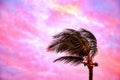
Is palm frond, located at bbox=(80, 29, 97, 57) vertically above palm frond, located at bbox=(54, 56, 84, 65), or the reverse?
palm frond, located at bbox=(80, 29, 97, 57)

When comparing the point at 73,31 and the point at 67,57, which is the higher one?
the point at 73,31

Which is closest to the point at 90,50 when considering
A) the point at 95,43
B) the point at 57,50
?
the point at 95,43

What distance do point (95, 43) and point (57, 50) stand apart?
199 cm

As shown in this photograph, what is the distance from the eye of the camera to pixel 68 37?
50.8 ft

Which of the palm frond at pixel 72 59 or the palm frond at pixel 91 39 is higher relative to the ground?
the palm frond at pixel 91 39

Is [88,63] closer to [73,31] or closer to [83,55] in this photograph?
[83,55]

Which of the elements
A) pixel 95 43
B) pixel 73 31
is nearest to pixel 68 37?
pixel 73 31

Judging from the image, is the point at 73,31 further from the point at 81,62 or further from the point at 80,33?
the point at 81,62

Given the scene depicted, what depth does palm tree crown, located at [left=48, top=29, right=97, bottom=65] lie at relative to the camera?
15.3m

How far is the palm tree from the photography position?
15258mm

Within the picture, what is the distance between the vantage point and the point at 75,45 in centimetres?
1553

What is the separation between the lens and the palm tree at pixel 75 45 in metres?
15.3

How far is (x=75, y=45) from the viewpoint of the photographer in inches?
611

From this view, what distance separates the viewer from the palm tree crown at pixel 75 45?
1527 cm
